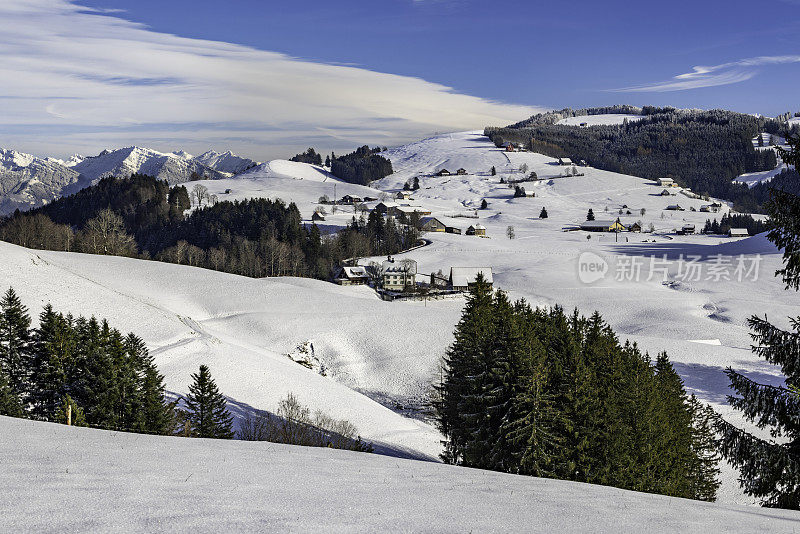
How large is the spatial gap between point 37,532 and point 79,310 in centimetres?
4767

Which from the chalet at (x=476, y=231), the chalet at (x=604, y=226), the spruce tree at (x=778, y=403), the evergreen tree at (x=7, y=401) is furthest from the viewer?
the chalet at (x=604, y=226)

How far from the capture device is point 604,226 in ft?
511

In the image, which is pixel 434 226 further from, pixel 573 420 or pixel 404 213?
pixel 573 420

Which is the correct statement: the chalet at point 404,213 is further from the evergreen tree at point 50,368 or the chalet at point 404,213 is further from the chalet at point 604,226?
the evergreen tree at point 50,368

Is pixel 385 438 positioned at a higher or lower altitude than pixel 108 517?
lower

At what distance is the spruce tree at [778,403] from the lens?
12.0 meters

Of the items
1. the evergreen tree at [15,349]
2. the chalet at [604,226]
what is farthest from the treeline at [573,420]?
the chalet at [604,226]

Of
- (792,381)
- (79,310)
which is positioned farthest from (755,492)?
(79,310)

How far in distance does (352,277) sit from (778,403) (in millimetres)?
90682

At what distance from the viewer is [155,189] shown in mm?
172000

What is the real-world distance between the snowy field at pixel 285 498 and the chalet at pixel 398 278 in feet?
263

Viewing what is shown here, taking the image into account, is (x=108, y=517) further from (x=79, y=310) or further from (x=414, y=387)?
(x=79, y=310)

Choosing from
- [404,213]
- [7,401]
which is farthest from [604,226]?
[7,401]

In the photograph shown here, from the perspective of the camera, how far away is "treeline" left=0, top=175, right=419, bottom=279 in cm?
11106
